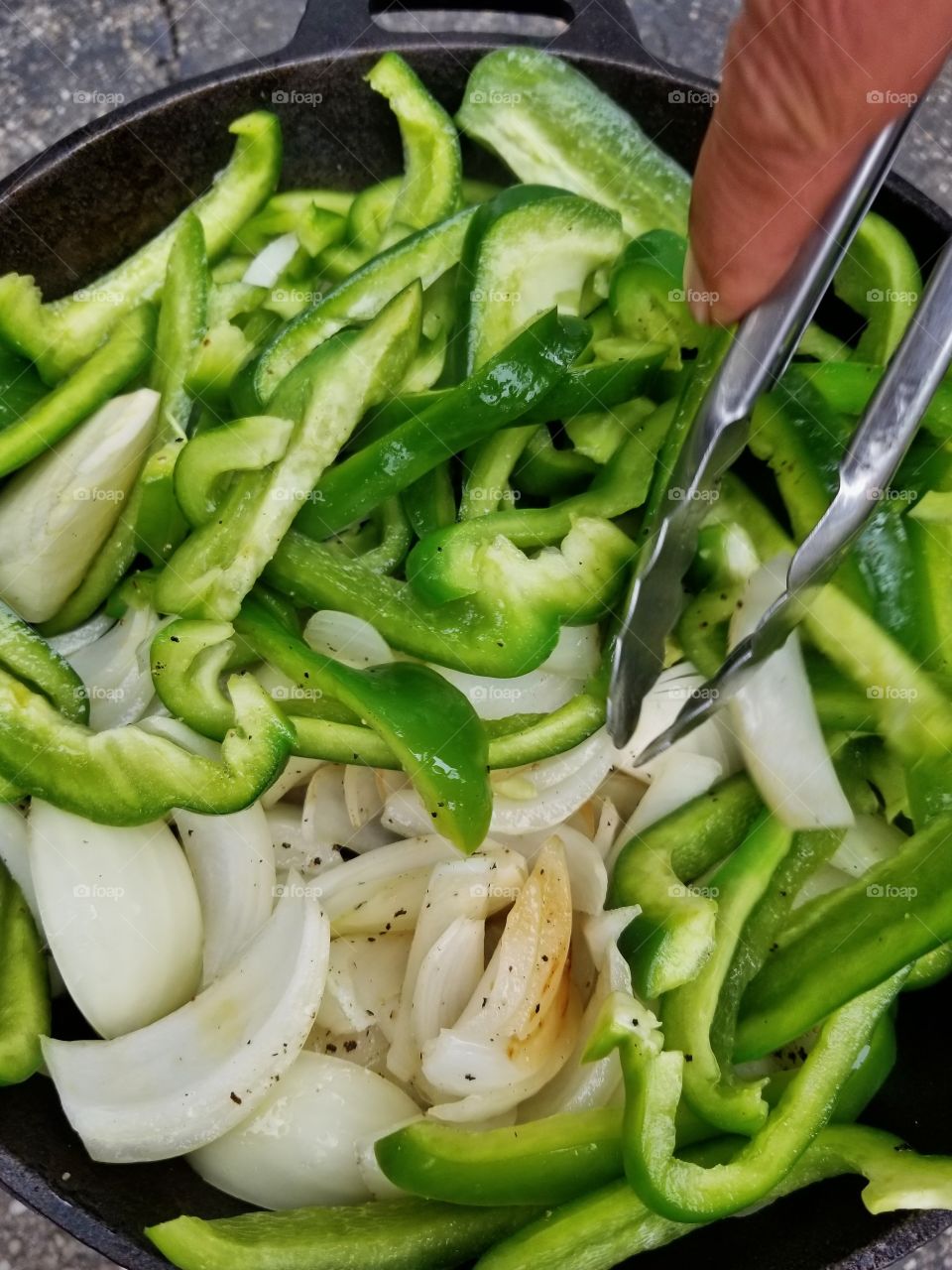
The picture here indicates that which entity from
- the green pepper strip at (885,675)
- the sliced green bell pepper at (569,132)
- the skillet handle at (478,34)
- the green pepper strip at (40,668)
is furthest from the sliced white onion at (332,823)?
the skillet handle at (478,34)

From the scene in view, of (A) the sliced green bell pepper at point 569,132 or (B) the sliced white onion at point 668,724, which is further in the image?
(A) the sliced green bell pepper at point 569,132

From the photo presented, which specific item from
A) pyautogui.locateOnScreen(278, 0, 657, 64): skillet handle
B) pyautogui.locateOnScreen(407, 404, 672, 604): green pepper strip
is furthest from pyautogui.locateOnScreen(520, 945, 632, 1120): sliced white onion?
pyautogui.locateOnScreen(278, 0, 657, 64): skillet handle

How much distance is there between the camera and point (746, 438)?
2.87 feet

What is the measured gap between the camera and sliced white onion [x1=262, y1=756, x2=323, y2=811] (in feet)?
3.40

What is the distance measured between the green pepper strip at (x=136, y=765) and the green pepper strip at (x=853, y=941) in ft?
1.51

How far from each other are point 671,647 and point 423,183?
0.59 metres

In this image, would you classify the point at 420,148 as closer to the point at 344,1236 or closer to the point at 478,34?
the point at 478,34

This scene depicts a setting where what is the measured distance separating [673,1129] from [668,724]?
35 cm

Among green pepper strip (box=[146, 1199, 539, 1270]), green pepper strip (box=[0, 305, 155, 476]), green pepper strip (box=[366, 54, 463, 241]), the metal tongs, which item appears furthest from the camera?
green pepper strip (box=[366, 54, 463, 241])

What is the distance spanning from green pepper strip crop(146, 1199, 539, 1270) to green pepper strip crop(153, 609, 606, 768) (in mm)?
366

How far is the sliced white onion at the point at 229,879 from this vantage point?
0.99 metres

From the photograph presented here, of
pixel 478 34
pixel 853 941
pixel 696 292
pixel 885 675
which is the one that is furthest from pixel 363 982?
pixel 478 34

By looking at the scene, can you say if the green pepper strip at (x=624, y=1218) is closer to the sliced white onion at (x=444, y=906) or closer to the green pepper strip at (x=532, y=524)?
the sliced white onion at (x=444, y=906)

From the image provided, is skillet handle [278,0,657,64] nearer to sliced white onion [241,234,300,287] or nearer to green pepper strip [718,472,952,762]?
sliced white onion [241,234,300,287]
